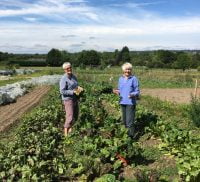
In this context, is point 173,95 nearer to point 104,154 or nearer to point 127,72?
point 127,72

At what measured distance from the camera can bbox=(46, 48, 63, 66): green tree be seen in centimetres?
10369

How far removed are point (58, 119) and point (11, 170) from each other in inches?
242

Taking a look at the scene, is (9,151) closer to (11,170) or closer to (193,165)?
(11,170)

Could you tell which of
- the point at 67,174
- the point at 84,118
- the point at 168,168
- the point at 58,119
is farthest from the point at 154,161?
the point at 58,119

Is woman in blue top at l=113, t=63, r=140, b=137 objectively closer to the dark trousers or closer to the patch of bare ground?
the dark trousers

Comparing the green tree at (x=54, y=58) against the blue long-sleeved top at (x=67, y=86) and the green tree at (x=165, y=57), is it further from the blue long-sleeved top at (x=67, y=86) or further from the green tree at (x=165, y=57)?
the blue long-sleeved top at (x=67, y=86)

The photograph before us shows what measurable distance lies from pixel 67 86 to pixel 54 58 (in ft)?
310

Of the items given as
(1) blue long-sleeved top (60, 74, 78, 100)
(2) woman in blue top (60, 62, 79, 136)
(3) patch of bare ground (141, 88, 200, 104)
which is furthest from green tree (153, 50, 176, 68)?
(1) blue long-sleeved top (60, 74, 78, 100)

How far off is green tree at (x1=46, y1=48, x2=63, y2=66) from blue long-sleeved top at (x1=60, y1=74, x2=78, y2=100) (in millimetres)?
94037

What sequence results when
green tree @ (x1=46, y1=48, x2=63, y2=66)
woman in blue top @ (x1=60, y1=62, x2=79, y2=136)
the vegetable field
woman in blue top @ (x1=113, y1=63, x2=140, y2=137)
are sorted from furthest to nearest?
1. green tree @ (x1=46, y1=48, x2=63, y2=66)
2. woman in blue top @ (x1=60, y1=62, x2=79, y2=136)
3. woman in blue top @ (x1=113, y1=63, x2=140, y2=137)
4. the vegetable field

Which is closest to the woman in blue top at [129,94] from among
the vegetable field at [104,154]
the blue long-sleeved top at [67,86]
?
the vegetable field at [104,154]

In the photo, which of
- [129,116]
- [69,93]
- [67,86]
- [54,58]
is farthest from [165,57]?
[129,116]

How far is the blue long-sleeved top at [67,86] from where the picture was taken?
32.8 ft

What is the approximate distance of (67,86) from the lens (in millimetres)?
10094
